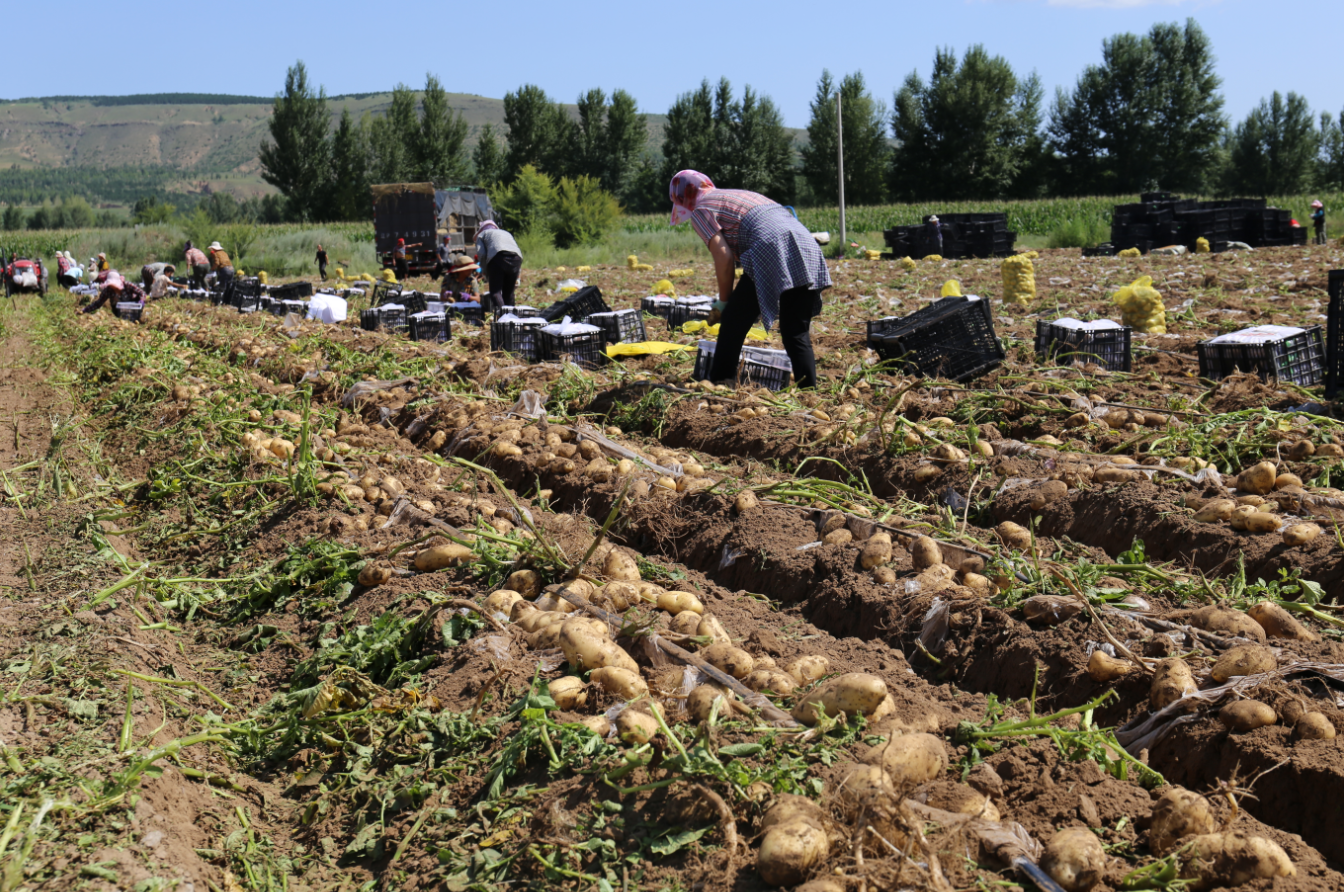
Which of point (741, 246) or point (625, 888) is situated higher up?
point (741, 246)

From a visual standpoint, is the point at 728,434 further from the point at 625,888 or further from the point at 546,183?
the point at 546,183

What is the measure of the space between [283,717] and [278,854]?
553mm

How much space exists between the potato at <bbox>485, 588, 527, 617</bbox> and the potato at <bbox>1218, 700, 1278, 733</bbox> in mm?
1888

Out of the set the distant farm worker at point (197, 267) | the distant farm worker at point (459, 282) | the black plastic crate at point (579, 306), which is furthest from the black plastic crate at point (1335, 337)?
the distant farm worker at point (197, 267)

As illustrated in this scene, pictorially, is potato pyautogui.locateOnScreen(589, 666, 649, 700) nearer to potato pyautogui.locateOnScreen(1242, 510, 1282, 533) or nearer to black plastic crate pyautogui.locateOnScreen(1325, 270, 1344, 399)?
potato pyautogui.locateOnScreen(1242, 510, 1282, 533)

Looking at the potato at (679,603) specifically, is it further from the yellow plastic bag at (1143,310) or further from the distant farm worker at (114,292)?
the distant farm worker at (114,292)

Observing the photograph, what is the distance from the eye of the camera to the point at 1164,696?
2281 millimetres

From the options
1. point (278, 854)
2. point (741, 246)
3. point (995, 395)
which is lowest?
point (278, 854)

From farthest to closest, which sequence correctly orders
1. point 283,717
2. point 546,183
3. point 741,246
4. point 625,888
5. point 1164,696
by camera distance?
1. point 546,183
2. point 741,246
3. point 283,717
4. point 1164,696
5. point 625,888

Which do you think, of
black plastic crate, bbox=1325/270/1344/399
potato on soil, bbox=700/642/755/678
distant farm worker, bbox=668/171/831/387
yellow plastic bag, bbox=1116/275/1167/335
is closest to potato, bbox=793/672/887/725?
potato on soil, bbox=700/642/755/678

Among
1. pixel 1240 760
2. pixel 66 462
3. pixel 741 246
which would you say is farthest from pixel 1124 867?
pixel 66 462

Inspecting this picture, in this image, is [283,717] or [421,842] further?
[283,717]

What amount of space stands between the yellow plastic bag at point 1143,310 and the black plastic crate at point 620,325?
14.3ft

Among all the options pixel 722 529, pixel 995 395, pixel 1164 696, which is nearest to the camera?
pixel 1164 696
